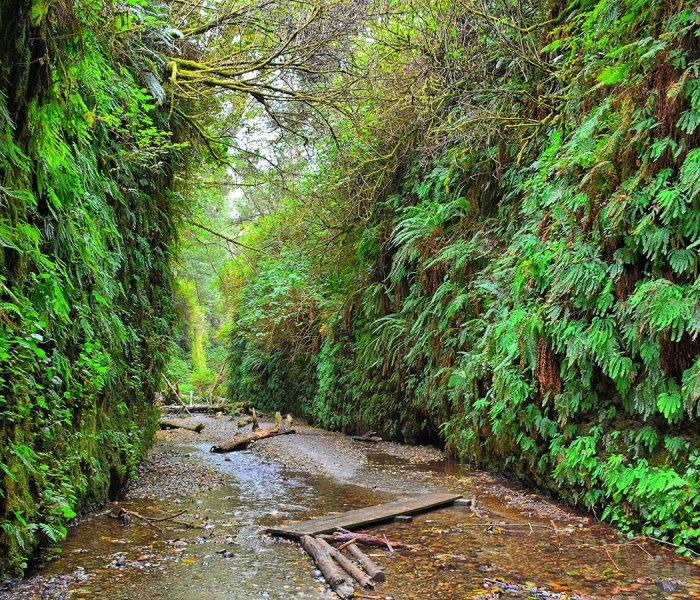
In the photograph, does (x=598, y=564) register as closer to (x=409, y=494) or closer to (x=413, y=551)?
(x=413, y=551)

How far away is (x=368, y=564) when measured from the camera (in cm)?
439

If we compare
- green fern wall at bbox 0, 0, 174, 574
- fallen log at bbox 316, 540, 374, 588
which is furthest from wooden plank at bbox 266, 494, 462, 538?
green fern wall at bbox 0, 0, 174, 574

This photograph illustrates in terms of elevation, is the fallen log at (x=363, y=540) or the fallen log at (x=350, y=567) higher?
the fallen log at (x=350, y=567)

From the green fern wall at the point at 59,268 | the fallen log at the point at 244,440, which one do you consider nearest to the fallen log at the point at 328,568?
the green fern wall at the point at 59,268

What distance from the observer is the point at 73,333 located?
204 inches

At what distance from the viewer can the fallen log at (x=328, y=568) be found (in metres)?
3.96

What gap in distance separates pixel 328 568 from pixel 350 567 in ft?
0.60

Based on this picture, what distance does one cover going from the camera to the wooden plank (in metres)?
5.36

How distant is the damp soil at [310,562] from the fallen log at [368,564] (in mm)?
79

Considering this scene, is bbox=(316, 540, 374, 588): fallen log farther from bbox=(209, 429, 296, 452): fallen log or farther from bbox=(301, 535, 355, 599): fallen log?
bbox=(209, 429, 296, 452): fallen log

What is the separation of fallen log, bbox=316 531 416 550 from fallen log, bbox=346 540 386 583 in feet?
0.55

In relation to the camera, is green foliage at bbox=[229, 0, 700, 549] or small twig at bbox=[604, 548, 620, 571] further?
green foliage at bbox=[229, 0, 700, 549]

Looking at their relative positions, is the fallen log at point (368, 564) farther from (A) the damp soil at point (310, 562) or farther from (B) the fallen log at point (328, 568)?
(B) the fallen log at point (328, 568)

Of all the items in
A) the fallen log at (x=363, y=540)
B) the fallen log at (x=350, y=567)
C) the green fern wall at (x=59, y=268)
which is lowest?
the fallen log at (x=363, y=540)
